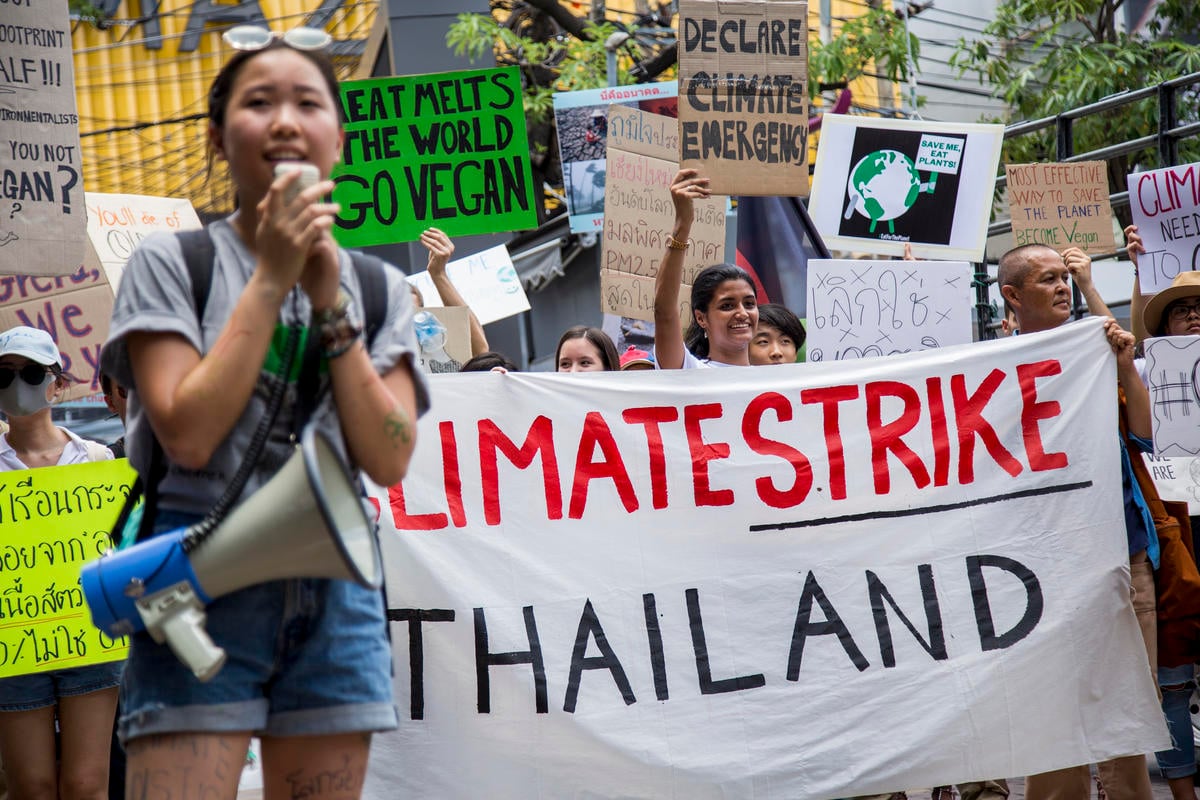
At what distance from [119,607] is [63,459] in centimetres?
306

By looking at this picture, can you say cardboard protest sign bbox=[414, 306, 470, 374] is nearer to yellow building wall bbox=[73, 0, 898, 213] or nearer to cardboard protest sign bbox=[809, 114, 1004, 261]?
cardboard protest sign bbox=[809, 114, 1004, 261]

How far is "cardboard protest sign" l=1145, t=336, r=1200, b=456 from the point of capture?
4625mm

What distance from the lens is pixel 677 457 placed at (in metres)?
4.40

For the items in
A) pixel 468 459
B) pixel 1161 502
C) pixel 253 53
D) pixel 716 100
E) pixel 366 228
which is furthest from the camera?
pixel 366 228

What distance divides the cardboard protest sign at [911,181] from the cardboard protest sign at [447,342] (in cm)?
165

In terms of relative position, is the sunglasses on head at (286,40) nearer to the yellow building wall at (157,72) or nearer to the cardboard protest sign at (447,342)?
the cardboard protest sign at (447,342)

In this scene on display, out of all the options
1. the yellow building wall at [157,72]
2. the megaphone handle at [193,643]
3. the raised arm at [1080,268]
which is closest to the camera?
the megaphone handle at [193,643]

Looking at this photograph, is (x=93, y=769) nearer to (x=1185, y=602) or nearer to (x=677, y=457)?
(x=677, y=457)

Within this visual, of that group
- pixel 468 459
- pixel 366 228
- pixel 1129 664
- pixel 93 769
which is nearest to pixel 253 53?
pixel 468 459

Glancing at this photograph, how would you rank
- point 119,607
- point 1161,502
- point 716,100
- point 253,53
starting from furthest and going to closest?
1. point 716,100
2. point 1161,502
3. point 253,53
4. point 119,607

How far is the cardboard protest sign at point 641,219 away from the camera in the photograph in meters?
6.37

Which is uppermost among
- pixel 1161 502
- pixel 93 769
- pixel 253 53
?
pixel 253 53

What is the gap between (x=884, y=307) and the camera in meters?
5.77

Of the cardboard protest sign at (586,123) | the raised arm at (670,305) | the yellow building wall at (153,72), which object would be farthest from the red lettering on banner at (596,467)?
the yellow building wall at (153,72)
